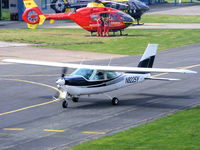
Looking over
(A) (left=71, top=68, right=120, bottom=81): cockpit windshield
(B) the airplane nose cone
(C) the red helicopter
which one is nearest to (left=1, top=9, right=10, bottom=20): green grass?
(C) the red helicopter

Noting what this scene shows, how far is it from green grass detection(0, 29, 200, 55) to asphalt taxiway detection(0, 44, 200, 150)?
1476cm

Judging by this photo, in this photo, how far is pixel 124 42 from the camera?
58.5m

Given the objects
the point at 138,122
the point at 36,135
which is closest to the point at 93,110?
the point at 138,122

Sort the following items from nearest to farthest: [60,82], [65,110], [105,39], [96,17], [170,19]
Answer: [60,82] → [65,110] → [105,39] → [96,17] → [170,19]

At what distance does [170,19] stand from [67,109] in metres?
60.2

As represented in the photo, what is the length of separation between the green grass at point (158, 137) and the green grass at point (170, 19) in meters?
57.8

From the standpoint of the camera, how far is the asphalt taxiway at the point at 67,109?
23672mm

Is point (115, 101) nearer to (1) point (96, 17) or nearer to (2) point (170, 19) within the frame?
(1) point (96, 17)

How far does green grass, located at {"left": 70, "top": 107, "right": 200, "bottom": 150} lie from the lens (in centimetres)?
2169

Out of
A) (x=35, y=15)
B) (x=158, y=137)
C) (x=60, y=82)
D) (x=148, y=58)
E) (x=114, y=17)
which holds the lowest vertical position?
(x=35, y=15)

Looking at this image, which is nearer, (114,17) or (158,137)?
(158,137)

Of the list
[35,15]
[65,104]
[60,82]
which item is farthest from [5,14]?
[60,82]

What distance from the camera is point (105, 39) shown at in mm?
60781

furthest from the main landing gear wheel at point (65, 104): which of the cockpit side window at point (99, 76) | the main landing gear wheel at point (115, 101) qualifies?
the main landing gear wheel at point (115, 101)
